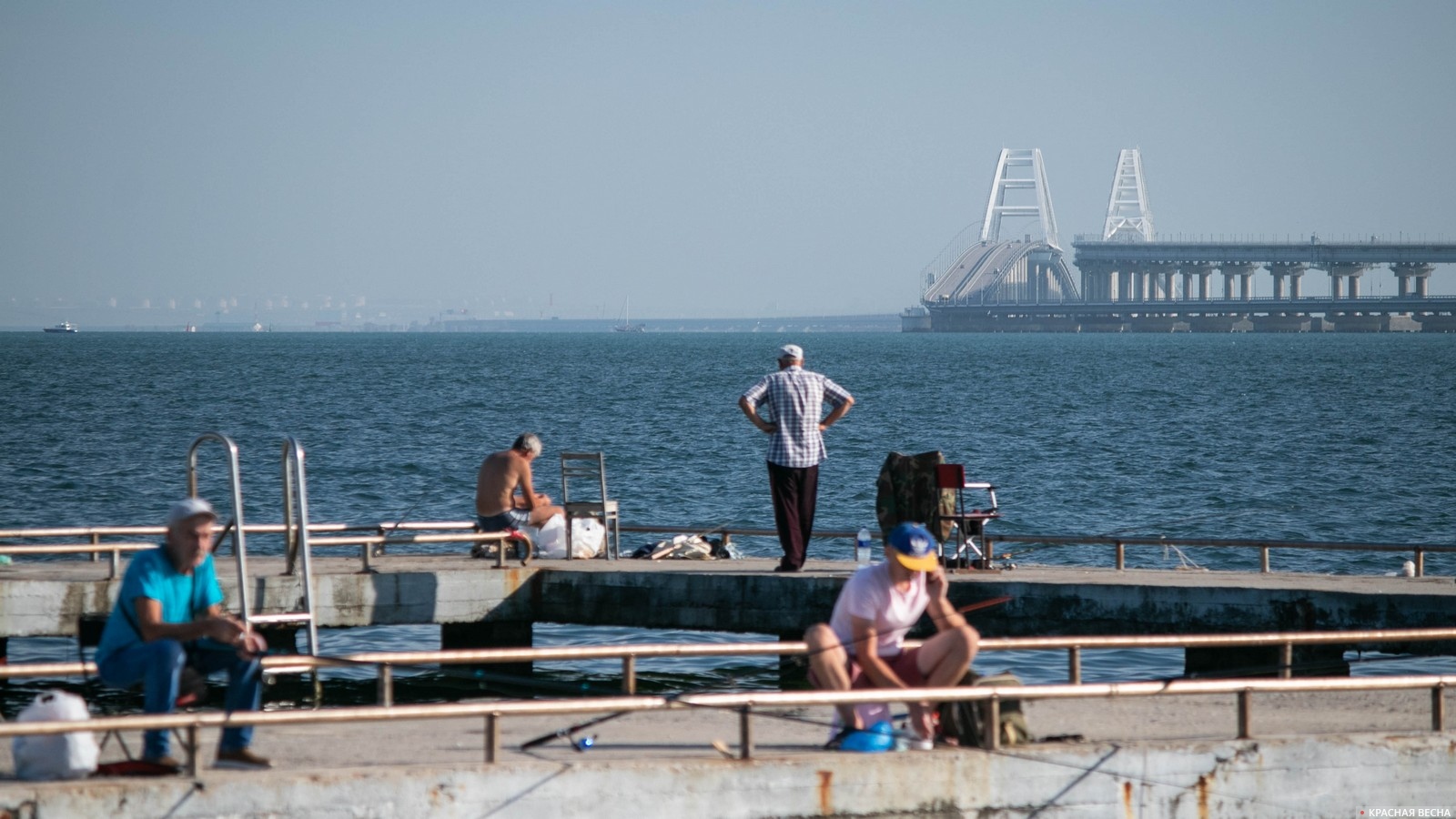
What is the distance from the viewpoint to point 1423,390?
67.9 meters

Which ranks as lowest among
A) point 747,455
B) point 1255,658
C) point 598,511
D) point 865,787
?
point 747,455

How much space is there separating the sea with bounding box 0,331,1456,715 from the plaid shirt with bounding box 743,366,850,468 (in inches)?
79.1

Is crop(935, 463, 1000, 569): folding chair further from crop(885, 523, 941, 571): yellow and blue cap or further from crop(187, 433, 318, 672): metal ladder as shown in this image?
crop(885, 523, 941, 571): yellow and blue cap

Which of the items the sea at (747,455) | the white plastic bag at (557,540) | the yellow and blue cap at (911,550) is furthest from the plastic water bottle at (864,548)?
the yellow and blue cap at (911,550)

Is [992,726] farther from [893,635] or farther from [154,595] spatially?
[154,595]

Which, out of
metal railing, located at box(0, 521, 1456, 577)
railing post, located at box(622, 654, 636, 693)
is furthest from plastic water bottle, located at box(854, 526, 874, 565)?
railing post, located at box(622, 654, 636, 693)

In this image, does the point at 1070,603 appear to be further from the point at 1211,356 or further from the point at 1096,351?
the point at 1096,351

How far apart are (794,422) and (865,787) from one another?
15.2ft

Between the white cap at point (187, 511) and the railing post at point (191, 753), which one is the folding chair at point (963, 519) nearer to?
the white cap at point (187, 511)

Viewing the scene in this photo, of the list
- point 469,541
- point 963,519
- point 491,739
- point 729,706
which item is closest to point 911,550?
point 729,706

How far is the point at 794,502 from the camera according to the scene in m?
11.6

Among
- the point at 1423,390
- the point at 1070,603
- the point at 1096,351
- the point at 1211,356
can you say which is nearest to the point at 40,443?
the point at 1070,603

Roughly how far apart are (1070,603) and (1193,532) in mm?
16114

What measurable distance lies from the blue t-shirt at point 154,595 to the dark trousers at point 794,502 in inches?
203
